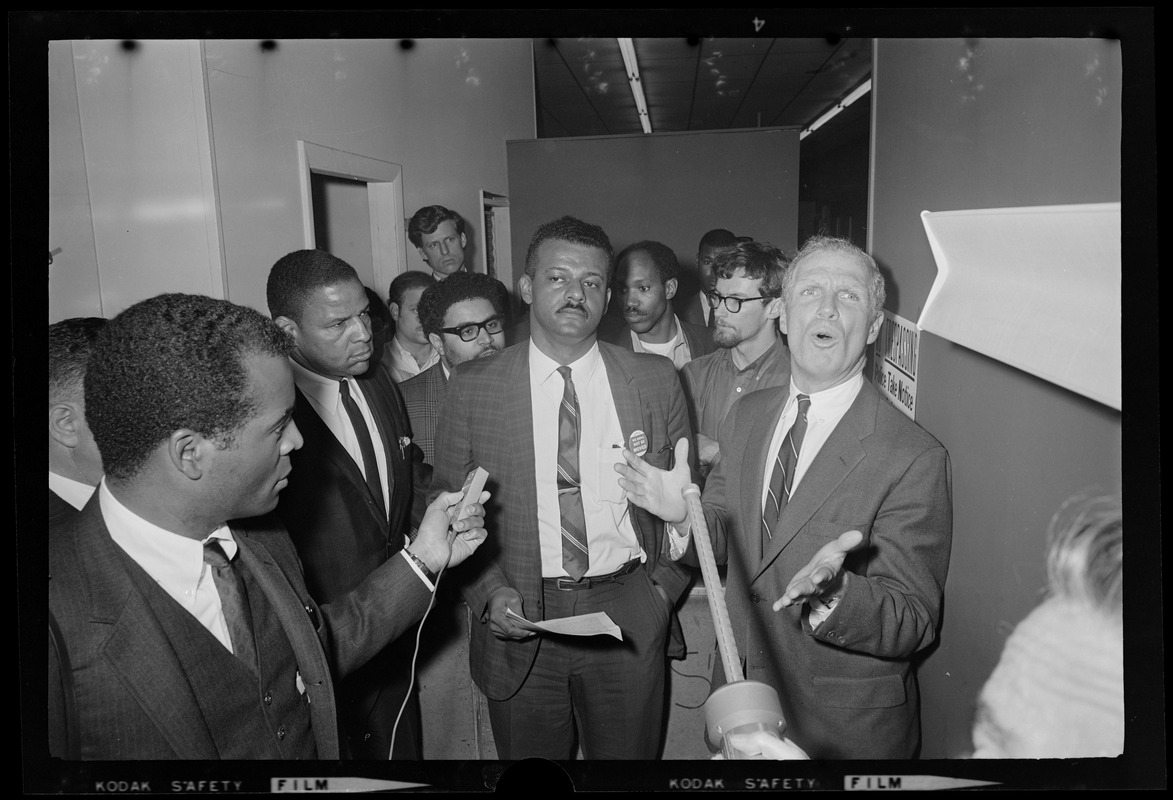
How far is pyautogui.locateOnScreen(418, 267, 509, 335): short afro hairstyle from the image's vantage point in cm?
151

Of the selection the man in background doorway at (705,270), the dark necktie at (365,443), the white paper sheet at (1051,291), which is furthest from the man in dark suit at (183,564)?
the white paper sheet at (1051,291)

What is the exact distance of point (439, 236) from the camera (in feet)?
5.01

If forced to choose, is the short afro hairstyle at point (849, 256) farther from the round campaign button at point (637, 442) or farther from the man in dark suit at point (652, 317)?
the round campaign button at point (637, 442)

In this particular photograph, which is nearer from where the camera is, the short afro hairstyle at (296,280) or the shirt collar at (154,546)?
the shirt collar at (154,546)

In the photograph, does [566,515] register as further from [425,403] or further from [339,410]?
[339,410]

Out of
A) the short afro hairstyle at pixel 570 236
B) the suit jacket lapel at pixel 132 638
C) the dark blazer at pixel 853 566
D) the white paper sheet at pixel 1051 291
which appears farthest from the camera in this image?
the short afro hairstyle at pixel 570 236

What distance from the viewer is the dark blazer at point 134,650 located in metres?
1.04

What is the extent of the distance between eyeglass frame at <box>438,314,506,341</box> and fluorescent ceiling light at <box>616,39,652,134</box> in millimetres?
493

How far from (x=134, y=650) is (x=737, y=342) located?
1.16 meters

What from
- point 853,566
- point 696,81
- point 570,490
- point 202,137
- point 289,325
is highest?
point 696,81

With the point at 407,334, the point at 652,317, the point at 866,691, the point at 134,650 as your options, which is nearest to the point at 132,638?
the point at 134,650

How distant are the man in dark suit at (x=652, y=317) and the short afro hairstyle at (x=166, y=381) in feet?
2.27

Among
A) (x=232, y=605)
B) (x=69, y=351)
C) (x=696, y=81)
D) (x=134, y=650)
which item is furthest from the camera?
(x=696, y=81)
